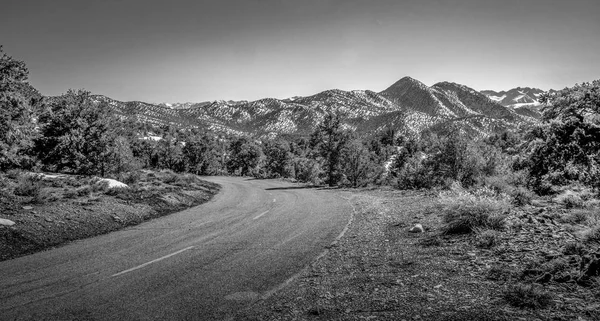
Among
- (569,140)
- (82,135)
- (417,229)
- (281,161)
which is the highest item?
(82,135)

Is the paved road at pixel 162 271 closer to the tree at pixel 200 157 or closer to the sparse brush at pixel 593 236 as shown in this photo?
the sparse brush at pixel 593 236

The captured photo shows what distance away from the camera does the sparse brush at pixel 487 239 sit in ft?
21.6

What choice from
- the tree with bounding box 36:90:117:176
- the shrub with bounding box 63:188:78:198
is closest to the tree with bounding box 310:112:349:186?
the tree with bounding box 36:90:117:176

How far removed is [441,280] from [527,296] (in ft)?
4.10

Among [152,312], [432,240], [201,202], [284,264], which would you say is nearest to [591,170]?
[432,240]

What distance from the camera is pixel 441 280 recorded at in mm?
5094

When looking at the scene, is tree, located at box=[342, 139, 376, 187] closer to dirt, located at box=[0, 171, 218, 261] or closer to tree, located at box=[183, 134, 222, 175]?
dirt, located at box=[0, 171, 218, 261]

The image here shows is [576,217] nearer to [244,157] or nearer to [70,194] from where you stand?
[70,194]

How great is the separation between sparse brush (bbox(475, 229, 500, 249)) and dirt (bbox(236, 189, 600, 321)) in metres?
0.10

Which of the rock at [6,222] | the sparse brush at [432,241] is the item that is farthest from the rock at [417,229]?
the rock at [6,222]

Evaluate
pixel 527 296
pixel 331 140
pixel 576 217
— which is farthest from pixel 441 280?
pixel 331 140

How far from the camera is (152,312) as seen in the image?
14.4ft

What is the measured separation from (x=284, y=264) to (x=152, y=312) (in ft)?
9.33

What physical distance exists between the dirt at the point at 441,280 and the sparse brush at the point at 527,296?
63 mm
